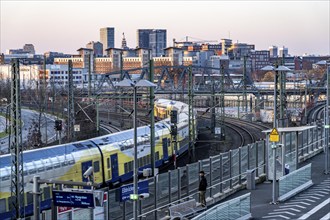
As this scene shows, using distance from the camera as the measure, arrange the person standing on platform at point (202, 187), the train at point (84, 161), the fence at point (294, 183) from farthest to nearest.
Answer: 1. the train at point (84, 161)
2. the fence at point (294, 183)
3. the person standing on platform at point (202, 187)

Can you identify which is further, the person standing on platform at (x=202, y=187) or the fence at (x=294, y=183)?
the fence at (x=294, y=183)

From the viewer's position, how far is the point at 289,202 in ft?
71.2

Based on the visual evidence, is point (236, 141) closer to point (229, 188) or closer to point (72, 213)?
point (229, 188)

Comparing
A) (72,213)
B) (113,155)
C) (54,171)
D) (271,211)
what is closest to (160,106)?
(113,155)

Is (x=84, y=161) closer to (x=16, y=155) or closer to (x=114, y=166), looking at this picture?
(x=114, y=166)

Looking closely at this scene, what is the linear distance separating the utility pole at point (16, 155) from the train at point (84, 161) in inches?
14.4

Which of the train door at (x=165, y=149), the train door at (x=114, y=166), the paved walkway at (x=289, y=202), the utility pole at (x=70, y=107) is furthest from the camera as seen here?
the train door at (x=165, y=149)

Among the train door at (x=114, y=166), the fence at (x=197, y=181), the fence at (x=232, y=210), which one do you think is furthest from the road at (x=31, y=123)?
the fence at (x=232, y=210)

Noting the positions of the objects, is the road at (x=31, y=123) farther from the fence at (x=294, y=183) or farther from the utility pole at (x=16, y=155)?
the fence at (x=294, y=183)

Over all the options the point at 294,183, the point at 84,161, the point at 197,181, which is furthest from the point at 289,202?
the point at 84,161

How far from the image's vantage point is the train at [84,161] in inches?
949

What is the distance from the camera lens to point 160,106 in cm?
6819

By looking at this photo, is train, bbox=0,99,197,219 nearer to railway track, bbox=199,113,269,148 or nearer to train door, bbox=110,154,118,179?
train door, bbox=110,154,118,179

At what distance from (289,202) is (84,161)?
1101 cm
